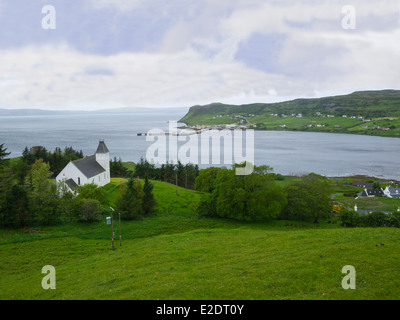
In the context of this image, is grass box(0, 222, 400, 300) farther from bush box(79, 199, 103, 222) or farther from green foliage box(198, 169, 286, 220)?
green foliage box(198, 169, 286, 220)

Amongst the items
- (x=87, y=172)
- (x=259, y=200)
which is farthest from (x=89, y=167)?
(x=259, y=200)

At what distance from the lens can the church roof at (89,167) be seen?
3881 cm

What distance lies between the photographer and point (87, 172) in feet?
128

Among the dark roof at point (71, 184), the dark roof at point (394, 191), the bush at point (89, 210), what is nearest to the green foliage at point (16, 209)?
the bush at point (89, 210)

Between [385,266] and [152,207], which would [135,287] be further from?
[152,207]

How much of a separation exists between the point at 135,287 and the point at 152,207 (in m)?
24.4

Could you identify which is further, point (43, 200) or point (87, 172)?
point (87, 172)

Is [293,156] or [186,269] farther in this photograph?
[293,156]

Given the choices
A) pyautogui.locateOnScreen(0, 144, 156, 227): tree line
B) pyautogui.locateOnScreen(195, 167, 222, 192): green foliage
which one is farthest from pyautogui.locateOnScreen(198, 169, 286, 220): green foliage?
pyautogui.locateOnScreen(195, 167, 222, 192): green foliage

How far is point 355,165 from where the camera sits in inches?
3538

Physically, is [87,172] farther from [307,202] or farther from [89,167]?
[307,202]

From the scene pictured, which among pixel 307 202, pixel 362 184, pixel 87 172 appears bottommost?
pixel 362 184

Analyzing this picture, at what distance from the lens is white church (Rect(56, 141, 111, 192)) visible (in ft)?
125

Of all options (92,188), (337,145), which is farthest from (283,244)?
(337,145)
